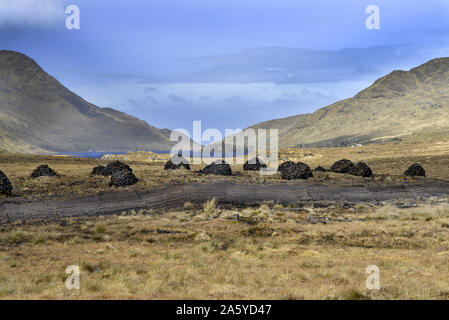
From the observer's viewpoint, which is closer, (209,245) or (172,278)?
(172,278)

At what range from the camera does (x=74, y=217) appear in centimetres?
2222

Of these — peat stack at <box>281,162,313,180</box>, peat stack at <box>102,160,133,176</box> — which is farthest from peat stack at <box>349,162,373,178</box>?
peat stack at <box>102,160,133,176</box>

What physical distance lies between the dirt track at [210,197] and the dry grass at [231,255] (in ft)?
8.39

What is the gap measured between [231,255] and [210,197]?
14759 mm

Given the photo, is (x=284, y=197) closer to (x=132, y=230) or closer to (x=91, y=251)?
(x=132, y=230)

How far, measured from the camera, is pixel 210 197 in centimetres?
2866

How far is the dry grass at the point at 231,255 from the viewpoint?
945 centimetres

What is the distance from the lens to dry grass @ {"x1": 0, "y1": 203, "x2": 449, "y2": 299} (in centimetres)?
945

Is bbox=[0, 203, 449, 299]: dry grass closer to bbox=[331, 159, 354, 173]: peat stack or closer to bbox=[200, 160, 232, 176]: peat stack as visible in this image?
bbox=[200, 160, 232, 176]: peat stack

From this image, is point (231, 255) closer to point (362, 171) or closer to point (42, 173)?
point (42, 173)

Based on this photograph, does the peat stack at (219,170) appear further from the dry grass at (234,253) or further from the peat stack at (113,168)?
the dry grass at (234,253)

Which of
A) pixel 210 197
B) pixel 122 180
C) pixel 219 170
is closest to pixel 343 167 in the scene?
pixel 219 170
